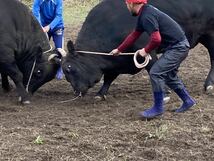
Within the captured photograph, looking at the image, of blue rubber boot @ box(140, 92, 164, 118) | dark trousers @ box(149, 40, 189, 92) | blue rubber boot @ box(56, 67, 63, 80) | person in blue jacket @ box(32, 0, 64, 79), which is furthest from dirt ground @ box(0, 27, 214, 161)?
person in blue jacket @ box(32, 0, 64, 79)

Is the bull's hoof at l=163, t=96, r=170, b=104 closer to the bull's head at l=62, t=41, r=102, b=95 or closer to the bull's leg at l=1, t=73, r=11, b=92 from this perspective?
the bull's head at l=62, t=41, r=102, b=95

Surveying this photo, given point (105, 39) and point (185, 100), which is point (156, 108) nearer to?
point (185, 100)

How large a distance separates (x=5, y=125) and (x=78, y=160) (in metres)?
1.96

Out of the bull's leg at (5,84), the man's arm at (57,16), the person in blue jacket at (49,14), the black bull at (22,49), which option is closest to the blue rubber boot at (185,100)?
the black bull at (22,49)

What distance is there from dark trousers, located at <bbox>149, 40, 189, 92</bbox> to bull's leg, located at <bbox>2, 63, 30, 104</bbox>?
2.51m

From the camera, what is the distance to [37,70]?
9.38 meters

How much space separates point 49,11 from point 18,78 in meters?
2.05

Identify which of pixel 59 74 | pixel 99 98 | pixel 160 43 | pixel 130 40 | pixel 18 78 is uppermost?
pixel 160 43

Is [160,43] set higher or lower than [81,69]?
higher

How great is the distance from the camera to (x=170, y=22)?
24.3 feet

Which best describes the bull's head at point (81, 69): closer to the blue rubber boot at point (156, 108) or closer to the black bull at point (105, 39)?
the black bull at point (105, 39)

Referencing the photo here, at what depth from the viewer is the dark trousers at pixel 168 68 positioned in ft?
24.1

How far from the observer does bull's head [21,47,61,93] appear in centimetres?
934

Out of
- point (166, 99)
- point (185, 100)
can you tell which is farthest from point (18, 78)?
point (185, 100)
